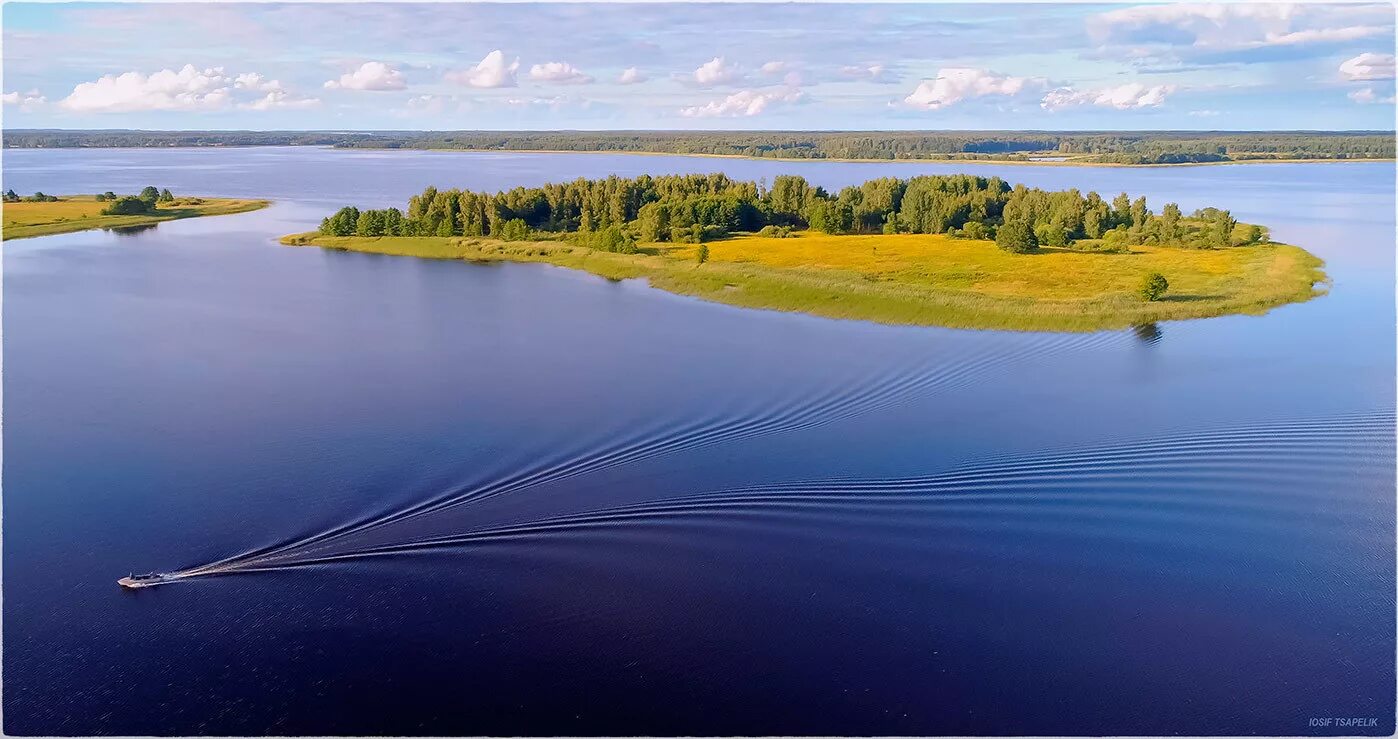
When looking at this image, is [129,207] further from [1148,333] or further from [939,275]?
[1148,333]

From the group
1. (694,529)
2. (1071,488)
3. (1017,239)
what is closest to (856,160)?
(1017,239)

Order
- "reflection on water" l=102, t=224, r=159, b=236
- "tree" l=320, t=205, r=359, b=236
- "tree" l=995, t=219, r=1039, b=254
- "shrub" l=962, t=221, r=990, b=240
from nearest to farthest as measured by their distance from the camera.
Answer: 1. "tree" l=995, t=219, r=1039, b=254
2. "tree" l=320, t=205, r=359, b=236
3. "shrub" l=962, t=221, r=990, b=240
4. "reflection on water" l=102, t=224, r=159, b=236

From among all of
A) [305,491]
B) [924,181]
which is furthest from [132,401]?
[924,181]

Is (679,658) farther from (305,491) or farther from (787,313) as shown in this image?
(787,313)

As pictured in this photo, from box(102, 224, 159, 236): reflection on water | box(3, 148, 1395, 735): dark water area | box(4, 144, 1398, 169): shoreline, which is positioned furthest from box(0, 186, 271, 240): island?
box(4, 144, 1398, 169): shoreline

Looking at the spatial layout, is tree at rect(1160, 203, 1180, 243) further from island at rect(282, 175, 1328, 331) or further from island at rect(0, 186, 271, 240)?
island at rect(0, 186, 271, 240)

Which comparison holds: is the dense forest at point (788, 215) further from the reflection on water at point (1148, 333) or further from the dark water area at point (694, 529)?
the dark water area at point (694, 529)
